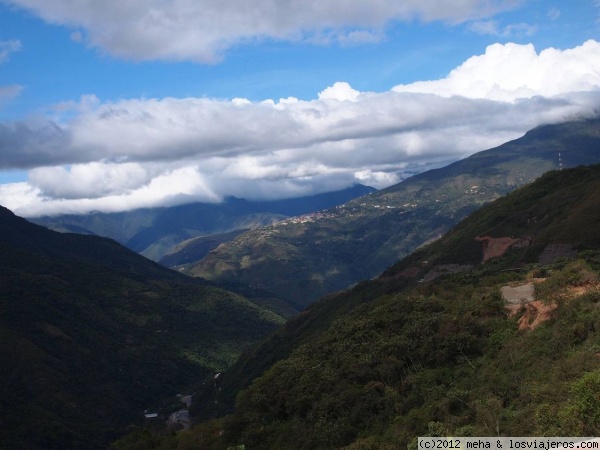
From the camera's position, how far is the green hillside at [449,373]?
104ft

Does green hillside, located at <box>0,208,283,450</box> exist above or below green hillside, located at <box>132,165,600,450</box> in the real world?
below

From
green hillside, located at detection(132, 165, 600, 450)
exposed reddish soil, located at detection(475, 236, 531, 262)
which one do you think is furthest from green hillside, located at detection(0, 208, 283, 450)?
exposed reddish soil, located at detection(475, 236, 531, 262)

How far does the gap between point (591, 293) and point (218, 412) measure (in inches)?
3570

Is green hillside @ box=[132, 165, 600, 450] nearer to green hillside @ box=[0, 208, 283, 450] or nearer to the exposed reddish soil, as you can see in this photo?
the exposed reddish soil

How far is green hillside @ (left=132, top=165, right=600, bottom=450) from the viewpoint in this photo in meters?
31.8

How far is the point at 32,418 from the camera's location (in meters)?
123

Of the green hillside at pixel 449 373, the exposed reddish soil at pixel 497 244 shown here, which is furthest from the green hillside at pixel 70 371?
the exposed reddish soil at pixel 497 244

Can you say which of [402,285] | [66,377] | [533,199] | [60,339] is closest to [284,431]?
[402,285]

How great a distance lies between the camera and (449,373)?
141 feet

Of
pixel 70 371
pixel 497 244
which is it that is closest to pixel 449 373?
pixel 497 244

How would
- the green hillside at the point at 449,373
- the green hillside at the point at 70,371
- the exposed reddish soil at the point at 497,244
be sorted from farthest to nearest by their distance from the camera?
1. the green hillside at the point at 70,371
2. the exposed reddish soil at the point at 497,244
3. the green hillside at the point at 449,373

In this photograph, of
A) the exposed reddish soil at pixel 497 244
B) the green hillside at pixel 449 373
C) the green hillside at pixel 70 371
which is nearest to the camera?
the green hillside at pixel 449 373

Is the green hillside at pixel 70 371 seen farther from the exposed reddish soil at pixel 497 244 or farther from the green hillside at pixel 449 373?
the exposed reddish soil at pixel 497 244

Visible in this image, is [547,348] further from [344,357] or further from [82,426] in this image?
[82,426]
